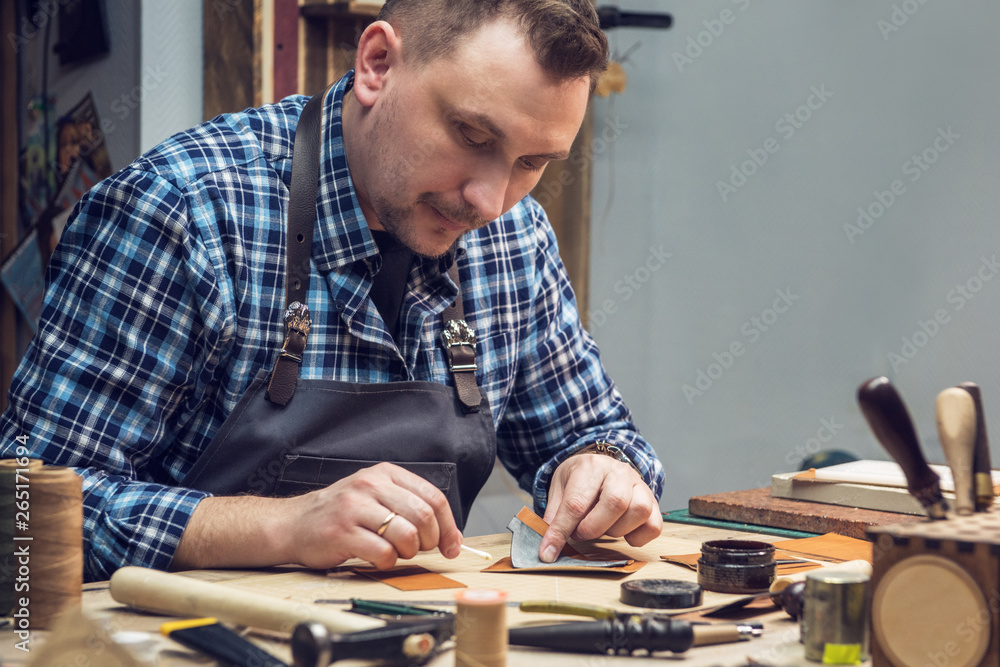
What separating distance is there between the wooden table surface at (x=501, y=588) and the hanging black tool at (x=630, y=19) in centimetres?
219

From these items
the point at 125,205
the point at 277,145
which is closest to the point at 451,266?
the point at 277,145

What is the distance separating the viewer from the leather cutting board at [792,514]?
142 centimetres

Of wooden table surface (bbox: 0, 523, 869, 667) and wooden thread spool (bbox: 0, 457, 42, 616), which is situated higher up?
wooden thread spool (bbox: 0, 457, 42, 616)

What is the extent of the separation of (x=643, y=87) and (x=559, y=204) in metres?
0.52

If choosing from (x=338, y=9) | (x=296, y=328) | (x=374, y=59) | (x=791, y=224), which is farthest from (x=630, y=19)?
(x=296, y=328)

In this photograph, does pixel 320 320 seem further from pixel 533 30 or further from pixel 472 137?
pixel 533 30

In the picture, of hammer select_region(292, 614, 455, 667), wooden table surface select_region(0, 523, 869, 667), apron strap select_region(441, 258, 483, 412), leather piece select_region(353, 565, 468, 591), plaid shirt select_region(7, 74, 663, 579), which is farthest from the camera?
apron strap select_region(441, 258, 483, 412)

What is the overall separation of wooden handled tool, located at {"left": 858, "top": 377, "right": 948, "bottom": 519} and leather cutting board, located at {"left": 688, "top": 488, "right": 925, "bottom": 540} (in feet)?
1.82

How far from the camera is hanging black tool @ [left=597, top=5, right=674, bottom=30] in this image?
3174mm

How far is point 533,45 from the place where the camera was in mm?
1287

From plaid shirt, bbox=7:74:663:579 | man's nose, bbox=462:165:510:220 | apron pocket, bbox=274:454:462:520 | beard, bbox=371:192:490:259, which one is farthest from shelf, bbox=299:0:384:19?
apron pocket, bbox=274:454:462:520

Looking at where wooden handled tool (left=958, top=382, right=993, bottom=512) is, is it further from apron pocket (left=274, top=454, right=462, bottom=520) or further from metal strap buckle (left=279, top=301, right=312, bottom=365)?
metal strap buckle (left=279, top=301, right=312, bottom=365)

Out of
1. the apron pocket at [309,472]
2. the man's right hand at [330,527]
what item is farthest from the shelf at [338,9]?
the man's right hand at [330,527]

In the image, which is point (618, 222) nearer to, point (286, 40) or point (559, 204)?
point (559, 204)
